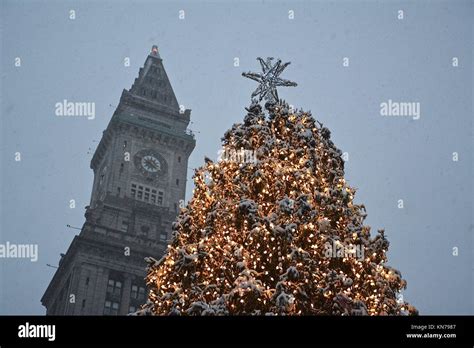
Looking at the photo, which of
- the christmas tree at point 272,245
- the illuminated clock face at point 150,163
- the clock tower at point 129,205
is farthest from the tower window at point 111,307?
the christmas tree at point 272,245

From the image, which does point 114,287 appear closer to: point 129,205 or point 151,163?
point 129,205

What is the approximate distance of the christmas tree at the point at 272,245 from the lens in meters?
15.8

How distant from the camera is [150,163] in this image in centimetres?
8125

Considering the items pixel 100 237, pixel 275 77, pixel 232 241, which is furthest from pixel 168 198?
pixel 232 241

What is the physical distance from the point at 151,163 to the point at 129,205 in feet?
23.6

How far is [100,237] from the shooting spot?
69375 millimetres

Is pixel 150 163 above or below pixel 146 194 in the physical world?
above

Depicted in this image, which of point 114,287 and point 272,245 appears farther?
point 114,287

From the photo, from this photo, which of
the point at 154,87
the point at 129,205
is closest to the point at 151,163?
the point at 129,205

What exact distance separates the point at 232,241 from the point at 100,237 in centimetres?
5473

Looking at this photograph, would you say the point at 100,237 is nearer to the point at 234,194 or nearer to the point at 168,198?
the point at 168,198

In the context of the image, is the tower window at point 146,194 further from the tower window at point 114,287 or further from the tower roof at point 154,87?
the tower roof at point 154,87

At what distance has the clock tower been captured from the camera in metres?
66.4
